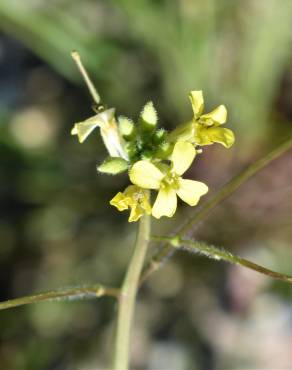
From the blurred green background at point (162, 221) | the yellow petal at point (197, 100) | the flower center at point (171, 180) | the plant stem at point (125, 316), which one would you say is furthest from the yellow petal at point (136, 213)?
the blurred green background at point (162, 221)

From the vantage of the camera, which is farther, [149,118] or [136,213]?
[149,118]

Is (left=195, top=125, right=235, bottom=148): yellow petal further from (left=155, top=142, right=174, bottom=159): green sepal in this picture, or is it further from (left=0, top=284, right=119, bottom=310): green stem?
(left=0, top=284, right=119, bottom=310): green stem

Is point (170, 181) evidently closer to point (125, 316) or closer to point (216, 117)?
point (216, 117)

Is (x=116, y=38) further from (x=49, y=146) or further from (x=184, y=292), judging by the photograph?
(x=184, y=292)

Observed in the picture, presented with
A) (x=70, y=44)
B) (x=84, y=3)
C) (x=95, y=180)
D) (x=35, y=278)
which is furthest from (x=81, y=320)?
(x=84, y=3)

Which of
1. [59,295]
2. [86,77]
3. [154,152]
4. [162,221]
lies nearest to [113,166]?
[154,152]

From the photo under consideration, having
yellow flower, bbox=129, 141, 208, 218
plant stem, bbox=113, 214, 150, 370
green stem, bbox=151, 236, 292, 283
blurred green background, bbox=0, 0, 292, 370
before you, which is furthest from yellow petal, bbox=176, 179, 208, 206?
blurred green background, bbox=0, 0, 292, 370
